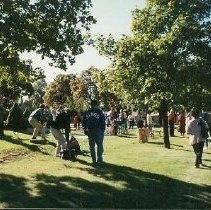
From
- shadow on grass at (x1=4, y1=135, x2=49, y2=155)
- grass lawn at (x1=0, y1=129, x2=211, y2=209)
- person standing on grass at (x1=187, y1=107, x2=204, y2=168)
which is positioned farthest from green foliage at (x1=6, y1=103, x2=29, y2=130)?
person standing on grass at (x1=187, y1=107, x2=204, y2=168)

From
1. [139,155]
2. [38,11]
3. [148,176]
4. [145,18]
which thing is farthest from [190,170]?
[145,18]

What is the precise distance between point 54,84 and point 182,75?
3893 inches

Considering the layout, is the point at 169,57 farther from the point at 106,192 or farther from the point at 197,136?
the point at 106,192

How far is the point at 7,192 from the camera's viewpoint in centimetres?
1179

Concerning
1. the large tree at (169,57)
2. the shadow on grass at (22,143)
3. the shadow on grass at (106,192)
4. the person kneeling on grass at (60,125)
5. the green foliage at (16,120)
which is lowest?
the shadow on grass at (106,192)

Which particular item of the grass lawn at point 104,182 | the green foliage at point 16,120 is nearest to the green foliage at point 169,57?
the grass lawn at point 104,182

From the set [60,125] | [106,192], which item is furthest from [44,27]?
[106,192]

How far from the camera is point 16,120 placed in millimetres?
31781

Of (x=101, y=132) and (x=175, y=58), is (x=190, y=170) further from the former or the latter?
(x=175, y=58)

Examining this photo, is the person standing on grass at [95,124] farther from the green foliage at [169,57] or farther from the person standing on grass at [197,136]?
the green foliage at [169,57]

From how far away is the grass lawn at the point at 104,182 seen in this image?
35.7 feet

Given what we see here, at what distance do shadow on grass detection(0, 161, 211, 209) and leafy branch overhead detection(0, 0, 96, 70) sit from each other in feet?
20.1

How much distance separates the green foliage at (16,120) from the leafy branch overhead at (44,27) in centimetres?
1145

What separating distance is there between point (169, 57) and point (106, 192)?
13179 millimetres
